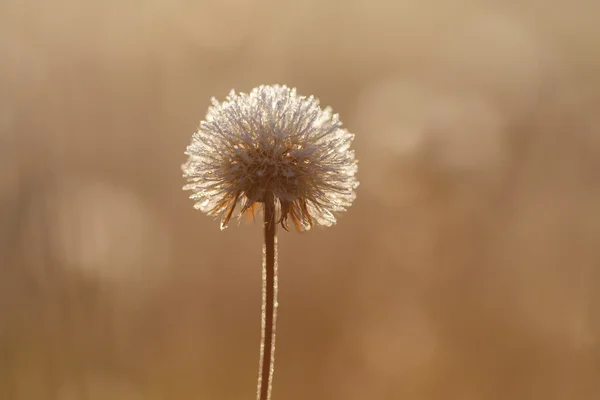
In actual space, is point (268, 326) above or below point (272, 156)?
below

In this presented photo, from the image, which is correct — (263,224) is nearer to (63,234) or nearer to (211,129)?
(211,129)

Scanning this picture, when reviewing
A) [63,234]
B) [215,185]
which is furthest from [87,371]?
[215,185]

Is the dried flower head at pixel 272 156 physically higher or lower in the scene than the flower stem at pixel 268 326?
higher

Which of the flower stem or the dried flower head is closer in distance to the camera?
the flower stem

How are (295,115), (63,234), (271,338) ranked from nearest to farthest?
(271,338)
(295,115)
(63,234)

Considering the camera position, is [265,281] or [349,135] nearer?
[265,281]

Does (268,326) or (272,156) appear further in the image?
(272,156)

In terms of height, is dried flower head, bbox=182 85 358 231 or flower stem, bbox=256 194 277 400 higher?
dried flower head, bbox=182 85 358 231

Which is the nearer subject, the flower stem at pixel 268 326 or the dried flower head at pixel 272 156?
the flower stem at pixel 268 326
